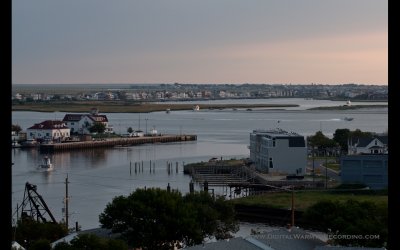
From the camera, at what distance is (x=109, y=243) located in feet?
17.6

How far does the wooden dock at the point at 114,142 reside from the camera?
22.8m

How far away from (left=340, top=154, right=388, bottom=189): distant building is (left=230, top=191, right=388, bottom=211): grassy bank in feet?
2.00

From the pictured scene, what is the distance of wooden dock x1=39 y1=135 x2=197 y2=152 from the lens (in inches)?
896

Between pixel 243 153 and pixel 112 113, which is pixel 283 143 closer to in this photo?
pixel 243 153

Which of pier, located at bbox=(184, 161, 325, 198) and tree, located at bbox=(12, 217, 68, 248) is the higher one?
tree, located at bbox=(12, 217, 68, 248)

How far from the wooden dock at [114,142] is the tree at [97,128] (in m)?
1.54

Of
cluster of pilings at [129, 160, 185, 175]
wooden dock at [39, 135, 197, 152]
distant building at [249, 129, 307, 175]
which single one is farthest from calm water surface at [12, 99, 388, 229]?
distant building at [249, 129, 307, 175]

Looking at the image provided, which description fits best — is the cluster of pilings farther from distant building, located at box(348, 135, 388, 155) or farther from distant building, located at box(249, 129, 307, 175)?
distant building, located at box(348, 135, 388, 155)

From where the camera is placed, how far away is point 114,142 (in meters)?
24.7

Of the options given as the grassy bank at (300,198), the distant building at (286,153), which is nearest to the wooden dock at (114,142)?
the distant building at (286,153)

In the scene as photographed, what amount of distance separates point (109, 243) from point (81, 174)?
10757mm

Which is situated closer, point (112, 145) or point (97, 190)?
point (97, 190)

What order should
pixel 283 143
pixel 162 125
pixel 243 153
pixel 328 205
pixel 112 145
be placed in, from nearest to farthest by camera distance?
pixel 328 205 → pixel 283 143 → pixel 243 153 → pixel 112 145 → pixel 162 125
